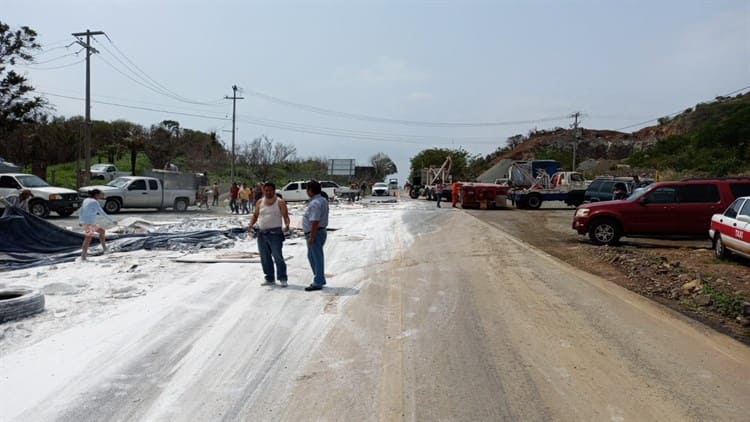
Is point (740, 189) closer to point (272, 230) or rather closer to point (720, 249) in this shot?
point (720, 249)

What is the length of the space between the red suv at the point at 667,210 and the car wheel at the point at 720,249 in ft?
8.89

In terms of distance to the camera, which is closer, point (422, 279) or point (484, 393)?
point (484, 393)

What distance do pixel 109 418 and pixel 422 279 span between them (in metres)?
6.60

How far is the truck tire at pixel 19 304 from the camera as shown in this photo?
6.93 meters

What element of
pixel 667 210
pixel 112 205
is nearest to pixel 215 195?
pixel 112 205

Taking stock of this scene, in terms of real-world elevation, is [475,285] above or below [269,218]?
below

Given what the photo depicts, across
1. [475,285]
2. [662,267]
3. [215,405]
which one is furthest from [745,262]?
[215,405]

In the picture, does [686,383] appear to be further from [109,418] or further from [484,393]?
[109,418]

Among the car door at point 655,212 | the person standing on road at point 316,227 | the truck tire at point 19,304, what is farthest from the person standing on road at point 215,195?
the truck tire at point 19,304

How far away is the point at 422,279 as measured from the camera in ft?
34.0

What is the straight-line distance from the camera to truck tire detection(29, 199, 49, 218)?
2495 centimetres

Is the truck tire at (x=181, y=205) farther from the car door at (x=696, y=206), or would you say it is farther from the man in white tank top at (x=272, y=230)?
the car door at (x=696, y=206)

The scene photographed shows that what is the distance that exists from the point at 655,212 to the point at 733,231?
13.3 ft

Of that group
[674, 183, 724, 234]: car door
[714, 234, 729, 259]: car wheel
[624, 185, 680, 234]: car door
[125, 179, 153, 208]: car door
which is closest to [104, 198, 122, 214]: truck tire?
[125, 179, 153, 208]: car door
